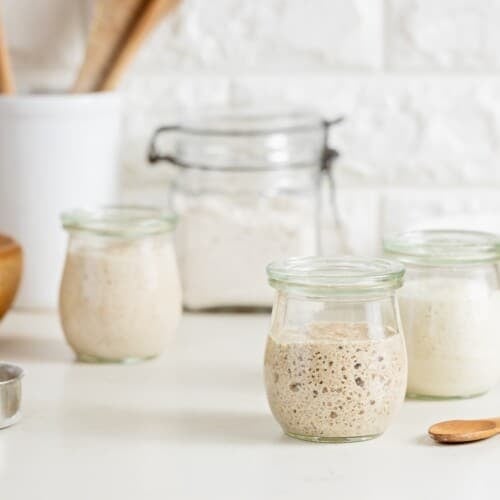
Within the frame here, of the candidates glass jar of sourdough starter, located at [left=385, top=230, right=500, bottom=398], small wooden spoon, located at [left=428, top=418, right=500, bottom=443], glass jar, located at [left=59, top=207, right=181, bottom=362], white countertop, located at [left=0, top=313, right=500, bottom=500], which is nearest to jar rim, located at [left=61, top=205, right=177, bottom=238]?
glass jar, located at [left=59, top=207, right=181, bottom=362]

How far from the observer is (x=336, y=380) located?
0.85 metres

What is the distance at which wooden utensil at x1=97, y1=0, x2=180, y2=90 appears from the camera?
137cm

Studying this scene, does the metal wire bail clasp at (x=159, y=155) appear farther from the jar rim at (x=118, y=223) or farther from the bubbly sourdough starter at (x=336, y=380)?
the bubbly sourdough starter at (x=336, y=380)

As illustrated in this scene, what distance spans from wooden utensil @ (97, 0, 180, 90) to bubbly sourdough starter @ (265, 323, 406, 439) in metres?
0.59

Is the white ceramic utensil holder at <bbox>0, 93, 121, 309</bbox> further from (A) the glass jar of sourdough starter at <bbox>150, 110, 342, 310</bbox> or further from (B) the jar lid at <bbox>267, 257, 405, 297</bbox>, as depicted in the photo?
(B) the jar lid at <bbox>267, 257, 405, 297</bbox>

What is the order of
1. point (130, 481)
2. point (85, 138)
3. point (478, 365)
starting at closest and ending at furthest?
1. point (130, 481)
2. point (478, 365)
3. point (85, 138)

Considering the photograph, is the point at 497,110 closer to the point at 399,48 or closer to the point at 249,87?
the point at 399,48

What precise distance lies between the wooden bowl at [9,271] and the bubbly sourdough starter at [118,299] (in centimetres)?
9

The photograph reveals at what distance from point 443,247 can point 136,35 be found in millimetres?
513

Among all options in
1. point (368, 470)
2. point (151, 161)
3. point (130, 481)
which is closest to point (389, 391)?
point (368, 470)

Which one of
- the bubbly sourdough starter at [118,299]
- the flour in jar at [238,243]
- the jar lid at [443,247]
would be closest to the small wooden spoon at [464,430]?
the jar lid at [443,247]

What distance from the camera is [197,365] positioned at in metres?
1.13

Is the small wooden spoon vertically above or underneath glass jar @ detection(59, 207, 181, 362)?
underneath

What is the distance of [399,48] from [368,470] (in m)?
0.74
